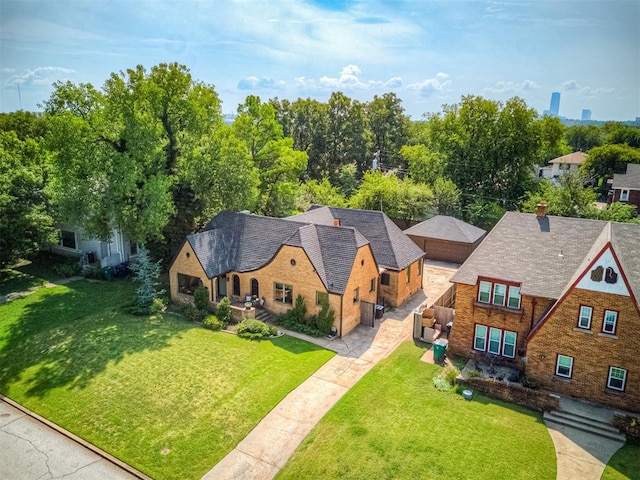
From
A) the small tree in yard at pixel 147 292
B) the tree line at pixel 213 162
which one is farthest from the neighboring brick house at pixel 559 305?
the tree line at pixel 213 162

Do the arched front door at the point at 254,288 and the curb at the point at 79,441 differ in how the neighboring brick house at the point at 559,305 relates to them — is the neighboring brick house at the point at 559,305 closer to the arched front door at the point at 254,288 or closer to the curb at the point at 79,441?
the arched front door at the point at 254,288

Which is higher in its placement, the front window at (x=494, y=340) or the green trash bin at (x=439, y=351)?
the front window at (x=494, y=340)

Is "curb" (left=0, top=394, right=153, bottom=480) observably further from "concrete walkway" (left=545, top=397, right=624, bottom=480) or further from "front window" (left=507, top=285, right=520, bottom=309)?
"front window" (left=507, top=285, right=520, bottom=309)

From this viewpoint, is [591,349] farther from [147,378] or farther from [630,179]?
[630,179]

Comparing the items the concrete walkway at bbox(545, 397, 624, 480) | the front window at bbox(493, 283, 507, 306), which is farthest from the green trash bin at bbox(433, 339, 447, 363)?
the concrete walkway at bbox(545, 397, 624, 480)

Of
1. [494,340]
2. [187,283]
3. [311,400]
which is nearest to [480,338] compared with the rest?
[494,340]

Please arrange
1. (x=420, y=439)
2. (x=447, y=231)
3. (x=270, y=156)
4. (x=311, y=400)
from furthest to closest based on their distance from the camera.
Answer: (x=270, y=156), (x=447, y=231), (x=311, y=400), (x=420, y=439)
